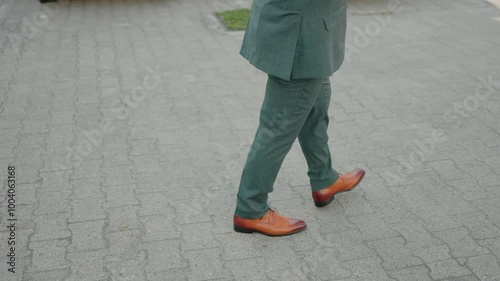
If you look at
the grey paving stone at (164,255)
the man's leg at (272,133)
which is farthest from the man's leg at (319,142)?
the grey paving stone at (164,255)

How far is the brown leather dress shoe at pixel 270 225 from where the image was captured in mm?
3295

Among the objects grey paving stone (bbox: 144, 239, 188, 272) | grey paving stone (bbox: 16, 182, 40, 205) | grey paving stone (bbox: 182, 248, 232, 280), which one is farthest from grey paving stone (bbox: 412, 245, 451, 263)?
grey paving stone (bbox: 16, 182, 40, 205)

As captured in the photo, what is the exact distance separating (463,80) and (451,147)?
1.40 m

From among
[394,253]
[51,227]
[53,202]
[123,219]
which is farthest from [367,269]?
[53,202]

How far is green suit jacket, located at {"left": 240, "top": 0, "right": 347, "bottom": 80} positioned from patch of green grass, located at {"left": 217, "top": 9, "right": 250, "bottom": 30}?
12.9 ft

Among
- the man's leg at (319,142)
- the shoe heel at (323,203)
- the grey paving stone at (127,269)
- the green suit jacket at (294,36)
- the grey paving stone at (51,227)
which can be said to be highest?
the green suit jacket at (294,36)

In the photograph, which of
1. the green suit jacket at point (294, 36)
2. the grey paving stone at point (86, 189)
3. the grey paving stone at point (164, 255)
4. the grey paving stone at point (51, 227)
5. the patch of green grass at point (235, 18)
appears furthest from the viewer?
the patch of green grass at point (235, 18)

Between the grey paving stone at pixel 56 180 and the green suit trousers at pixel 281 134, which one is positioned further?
the grey paving stone at pixel 56 180

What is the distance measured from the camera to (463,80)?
5.48m

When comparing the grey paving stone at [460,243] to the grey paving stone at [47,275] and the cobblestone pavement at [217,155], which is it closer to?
the cobblestone pavement at [217,155]

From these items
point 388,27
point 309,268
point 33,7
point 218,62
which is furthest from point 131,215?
point 33,7

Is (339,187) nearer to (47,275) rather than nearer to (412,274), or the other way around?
(412,274)

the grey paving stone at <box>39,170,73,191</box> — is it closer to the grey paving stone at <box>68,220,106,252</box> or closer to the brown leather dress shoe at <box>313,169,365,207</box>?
the grey paving stone at <box>68,220,106,252</box>

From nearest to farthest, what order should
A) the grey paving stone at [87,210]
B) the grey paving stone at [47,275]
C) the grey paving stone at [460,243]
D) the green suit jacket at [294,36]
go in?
1. the green suit jacket at [294,36]
2. the grey paving stone at [47,275]
3. the grey paving stone at [460,243]
4. the grey paving stone at [87,210]
